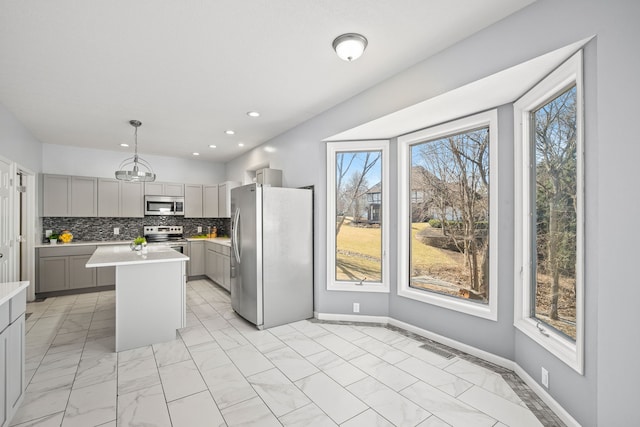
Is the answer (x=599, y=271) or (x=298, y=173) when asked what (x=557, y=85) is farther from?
(x=298, y=173)

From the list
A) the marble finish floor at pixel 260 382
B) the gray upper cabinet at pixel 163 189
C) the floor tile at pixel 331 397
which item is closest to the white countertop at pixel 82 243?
the gray upper cabinet at pixel 163 189

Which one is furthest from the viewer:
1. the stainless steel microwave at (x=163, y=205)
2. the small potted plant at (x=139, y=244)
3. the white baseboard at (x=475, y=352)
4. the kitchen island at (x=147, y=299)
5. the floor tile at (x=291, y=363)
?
the stainless steel microwave at (x=163, y=205)

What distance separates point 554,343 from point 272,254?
2774 mm

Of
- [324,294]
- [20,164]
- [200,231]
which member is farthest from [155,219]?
[324,294]

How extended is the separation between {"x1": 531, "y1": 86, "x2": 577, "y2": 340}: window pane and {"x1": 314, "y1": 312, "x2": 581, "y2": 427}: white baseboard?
465 mm

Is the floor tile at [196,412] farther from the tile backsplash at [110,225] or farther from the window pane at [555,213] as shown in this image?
the tile backsplash at [110,225]

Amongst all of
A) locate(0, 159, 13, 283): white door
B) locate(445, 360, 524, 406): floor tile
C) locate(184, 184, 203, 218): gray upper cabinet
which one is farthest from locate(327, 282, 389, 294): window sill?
locate(184, 184, 203, 218): gray upper cabinet

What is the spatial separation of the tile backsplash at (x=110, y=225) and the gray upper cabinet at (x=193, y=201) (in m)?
0.30

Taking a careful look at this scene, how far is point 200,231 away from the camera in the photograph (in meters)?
7.06

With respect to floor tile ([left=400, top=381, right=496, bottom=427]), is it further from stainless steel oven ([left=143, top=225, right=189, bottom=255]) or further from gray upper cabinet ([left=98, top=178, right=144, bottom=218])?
gray upper cabinet ([left=98, top=178, right=144, bottom=218])

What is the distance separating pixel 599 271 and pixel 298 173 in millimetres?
3355

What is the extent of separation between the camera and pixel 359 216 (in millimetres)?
3896

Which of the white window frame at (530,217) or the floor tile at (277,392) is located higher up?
the white window frame at (530,217)

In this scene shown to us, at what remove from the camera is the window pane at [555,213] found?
2020 mm
